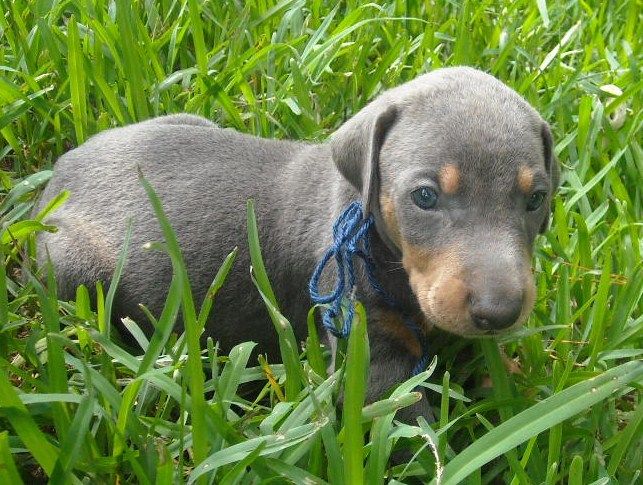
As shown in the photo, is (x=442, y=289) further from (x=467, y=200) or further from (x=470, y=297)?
(x=467, y=200)

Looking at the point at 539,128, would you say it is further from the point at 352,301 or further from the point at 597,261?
the point at 597,261

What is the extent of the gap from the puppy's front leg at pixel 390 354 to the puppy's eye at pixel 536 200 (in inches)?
25.3

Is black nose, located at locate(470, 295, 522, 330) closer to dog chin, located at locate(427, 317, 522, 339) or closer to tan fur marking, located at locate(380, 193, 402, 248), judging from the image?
dog chin, located at locate(427, 317, 522, 339)

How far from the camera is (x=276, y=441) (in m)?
2.84

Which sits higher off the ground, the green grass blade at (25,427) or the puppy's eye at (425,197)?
the puppy's eye at (425,197)

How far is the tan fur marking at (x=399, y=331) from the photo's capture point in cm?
359

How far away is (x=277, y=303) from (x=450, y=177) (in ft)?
3.69

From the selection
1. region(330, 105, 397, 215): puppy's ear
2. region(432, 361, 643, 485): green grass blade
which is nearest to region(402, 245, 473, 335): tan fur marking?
region(330, 105, 397, 215): puppy's ear

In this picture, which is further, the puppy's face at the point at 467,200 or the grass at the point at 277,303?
the puppy's face at the point at 467,200

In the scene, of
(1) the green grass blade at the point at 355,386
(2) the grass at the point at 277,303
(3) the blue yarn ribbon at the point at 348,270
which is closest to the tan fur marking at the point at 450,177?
(3) the blue yarn ribbon at the point at 348,270

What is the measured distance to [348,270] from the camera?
11.7 ft

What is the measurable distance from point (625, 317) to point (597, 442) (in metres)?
0.68

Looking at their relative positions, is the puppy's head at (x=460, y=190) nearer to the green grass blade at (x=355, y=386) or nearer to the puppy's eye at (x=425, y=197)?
the puppy's eye at (x=425, y=197)

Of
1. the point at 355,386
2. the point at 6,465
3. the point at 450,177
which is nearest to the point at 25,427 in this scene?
the point at 6,465
